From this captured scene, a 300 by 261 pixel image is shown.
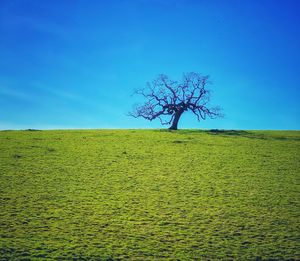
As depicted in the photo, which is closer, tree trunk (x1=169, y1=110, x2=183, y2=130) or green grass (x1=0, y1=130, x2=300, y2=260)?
green grass (x1=0, y1=130, x2=300, y2=260)

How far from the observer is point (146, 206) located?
30.6 ft

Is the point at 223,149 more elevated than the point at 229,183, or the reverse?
the point at 223,149

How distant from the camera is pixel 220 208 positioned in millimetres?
9406

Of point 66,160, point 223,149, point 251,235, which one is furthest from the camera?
point 223,149

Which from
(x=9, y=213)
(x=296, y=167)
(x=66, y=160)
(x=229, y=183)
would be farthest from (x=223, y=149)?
(x=9, y=213)

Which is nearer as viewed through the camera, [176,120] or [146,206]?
[146,206]

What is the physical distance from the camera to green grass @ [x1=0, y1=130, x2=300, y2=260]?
22.6 ft

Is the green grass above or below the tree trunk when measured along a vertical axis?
below

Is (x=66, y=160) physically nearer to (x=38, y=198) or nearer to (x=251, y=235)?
(x=38, y=198)

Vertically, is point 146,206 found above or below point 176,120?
below

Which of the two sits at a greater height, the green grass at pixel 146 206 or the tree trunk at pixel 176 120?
the tree trunk at pixel 176 120

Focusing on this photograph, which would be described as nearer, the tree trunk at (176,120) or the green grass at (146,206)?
the green grass at (146,206)

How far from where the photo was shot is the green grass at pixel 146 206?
6.88 metres

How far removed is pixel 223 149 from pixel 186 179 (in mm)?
8132
